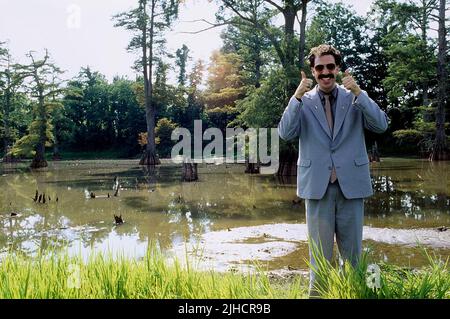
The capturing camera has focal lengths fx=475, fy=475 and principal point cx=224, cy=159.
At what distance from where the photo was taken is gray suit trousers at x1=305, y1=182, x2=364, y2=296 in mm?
2969

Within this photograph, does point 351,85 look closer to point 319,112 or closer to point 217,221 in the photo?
point 319,112

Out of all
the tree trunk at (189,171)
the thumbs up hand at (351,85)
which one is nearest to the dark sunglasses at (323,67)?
the thumbs up hand at (351,85)

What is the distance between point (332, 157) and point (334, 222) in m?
0.41

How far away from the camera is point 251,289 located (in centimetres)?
270

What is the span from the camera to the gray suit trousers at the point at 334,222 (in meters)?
2.97

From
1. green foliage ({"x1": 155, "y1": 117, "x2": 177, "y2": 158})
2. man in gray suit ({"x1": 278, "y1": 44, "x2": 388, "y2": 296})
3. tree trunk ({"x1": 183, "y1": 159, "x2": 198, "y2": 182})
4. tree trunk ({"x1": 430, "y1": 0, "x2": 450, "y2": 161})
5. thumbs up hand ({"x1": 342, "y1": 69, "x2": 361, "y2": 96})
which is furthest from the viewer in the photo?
green foliage ({"x1": 155, "y1": 117, "x2": 177, "y2": 158})

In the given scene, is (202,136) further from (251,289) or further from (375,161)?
(251,289)

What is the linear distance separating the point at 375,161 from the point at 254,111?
1094 cm

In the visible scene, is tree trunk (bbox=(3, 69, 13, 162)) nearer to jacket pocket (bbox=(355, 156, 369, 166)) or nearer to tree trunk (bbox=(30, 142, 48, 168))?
tree trunk (bbox=(30, 142, 48, 168))

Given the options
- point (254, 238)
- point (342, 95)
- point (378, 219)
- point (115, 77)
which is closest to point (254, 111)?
point (378, 219)

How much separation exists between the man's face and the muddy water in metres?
1.47

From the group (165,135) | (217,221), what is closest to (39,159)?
(165,135)

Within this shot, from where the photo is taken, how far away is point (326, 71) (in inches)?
116

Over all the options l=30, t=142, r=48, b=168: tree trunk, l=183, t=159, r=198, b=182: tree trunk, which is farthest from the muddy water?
l=30, t=142, r=48, b=168: tree trunk
